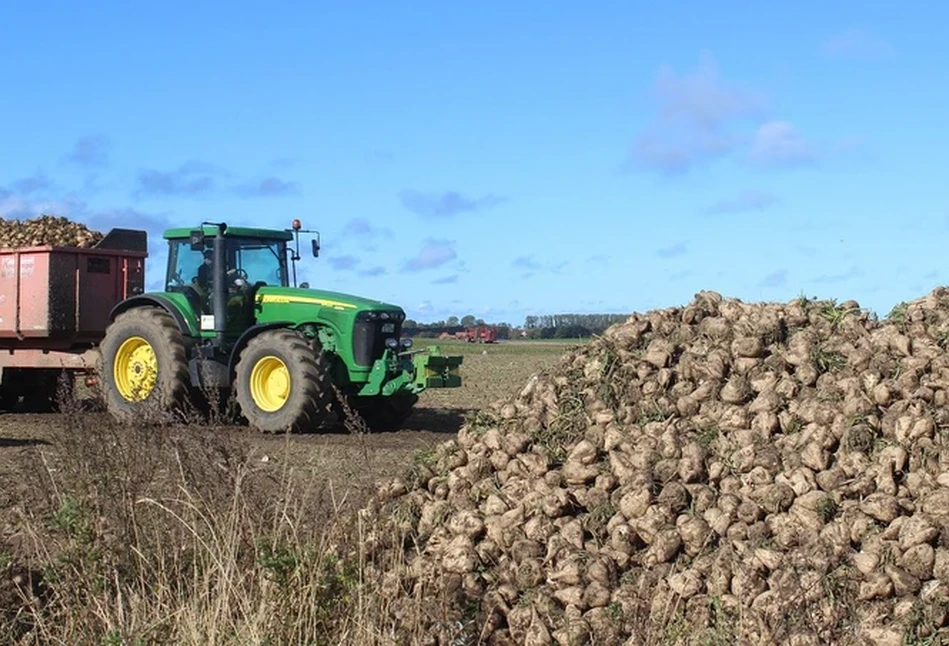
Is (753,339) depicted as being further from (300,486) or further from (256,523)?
(300,486)

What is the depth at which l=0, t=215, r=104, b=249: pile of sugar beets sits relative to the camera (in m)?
16.7

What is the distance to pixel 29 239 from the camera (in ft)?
55.5

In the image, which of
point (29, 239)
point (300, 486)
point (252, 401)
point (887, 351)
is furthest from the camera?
point (29, 239)

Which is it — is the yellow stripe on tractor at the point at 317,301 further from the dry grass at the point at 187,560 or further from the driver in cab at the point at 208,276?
the dry grass at the point at 187,560

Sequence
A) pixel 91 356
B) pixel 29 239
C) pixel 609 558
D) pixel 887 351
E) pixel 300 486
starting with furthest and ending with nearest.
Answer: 1. pixel 29 239
2. pixel 91 356
3. pixel 300 486
4. pixel 887 351
5. pixel 609 558

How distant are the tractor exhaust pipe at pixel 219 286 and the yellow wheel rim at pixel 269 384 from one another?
0.65m

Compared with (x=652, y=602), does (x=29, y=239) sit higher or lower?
higher

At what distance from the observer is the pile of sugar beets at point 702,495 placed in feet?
17.1

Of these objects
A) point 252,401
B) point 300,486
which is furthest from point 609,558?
point 252,401

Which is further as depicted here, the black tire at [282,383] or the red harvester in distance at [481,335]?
the red harvester in distance at [481,335]

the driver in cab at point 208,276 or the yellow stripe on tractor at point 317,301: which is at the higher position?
the driver in cab at point 208,276

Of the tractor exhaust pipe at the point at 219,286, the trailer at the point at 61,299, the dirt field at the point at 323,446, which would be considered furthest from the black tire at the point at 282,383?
the trailer at the point at 61,299

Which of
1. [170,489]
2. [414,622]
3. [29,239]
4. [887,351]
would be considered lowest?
[414,622]

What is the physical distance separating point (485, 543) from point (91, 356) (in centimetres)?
1058
